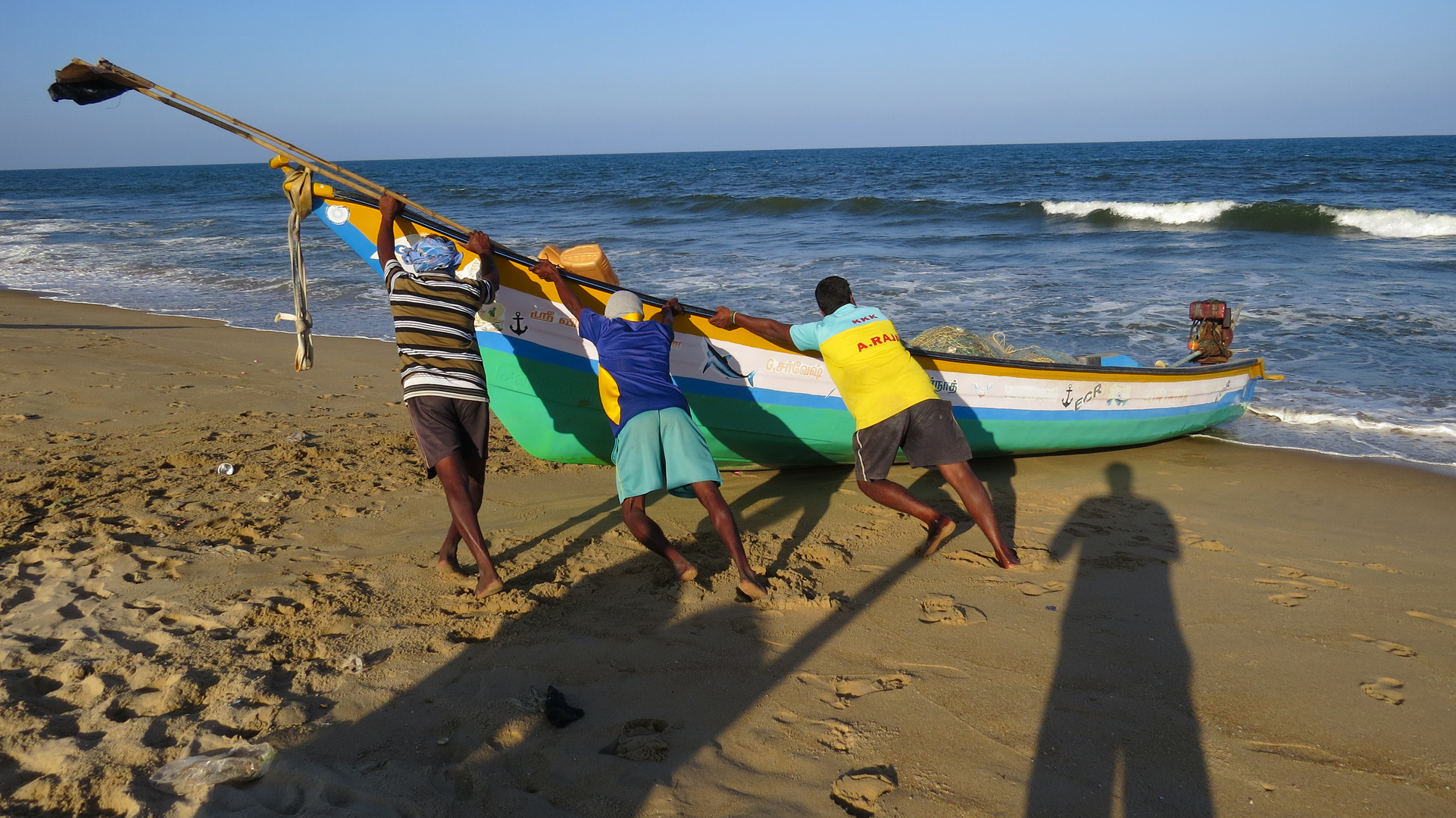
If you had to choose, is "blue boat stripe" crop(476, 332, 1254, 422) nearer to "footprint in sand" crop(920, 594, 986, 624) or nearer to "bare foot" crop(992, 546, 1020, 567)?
"bare foot" crop(992, 546, 1020, 567)

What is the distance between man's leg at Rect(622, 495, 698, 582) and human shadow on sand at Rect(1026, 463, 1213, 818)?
1.58 metres

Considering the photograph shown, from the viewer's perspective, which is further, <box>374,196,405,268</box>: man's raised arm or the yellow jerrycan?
the yellow jerrycan

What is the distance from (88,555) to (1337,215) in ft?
78.9

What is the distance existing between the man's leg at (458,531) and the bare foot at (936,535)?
217 centimetres

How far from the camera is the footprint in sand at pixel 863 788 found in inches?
97.2

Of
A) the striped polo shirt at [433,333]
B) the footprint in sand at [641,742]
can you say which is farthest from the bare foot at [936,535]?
the striped polo shirt at [433,333]

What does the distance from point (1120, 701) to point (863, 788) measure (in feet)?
3.70

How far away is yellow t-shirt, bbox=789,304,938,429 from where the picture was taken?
4254 millimetres

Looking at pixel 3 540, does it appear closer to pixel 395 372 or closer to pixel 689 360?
pixel 689 360

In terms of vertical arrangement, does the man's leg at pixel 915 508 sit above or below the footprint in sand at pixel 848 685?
above

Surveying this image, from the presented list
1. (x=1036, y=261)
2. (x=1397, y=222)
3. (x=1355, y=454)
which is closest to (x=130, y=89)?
(x=1355, y=454)

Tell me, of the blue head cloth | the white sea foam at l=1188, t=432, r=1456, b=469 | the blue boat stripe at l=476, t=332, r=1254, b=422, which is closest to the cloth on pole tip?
the blue boat stripe at l=476, t=332, r=1254, b=422

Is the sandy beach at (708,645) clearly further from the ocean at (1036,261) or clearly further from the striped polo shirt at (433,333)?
the ocean at (1036,261)

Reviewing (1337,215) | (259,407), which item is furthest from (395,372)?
(1337,215)
